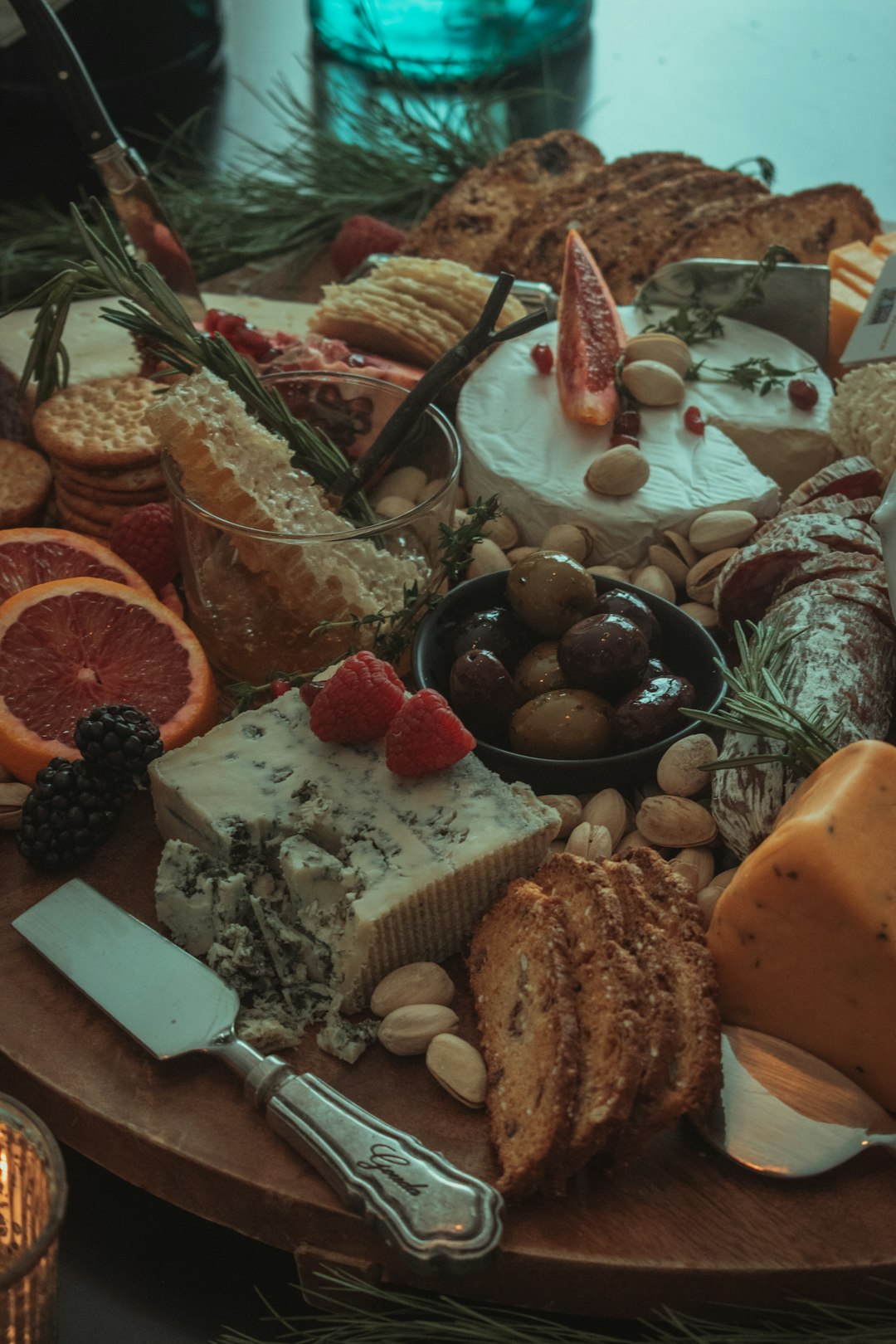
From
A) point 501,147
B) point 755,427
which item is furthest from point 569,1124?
point 501,147

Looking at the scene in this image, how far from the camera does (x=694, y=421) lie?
8.20ft

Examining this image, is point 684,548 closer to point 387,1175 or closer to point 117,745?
point 117,745

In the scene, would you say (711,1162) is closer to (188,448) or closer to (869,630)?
(869,630)

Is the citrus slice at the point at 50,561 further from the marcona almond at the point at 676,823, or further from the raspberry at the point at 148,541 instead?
the marcona almond at the point at 676,823

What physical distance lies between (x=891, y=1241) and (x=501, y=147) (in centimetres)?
312

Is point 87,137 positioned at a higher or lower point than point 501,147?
higher

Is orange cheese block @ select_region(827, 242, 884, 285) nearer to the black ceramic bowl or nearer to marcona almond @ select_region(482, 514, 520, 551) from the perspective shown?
marcona almond @ select_region(482, 514, 520, 551)

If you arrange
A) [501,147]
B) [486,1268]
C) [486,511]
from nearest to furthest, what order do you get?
[486,1268] → [486,511] → [501,147]

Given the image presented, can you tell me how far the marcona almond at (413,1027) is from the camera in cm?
159

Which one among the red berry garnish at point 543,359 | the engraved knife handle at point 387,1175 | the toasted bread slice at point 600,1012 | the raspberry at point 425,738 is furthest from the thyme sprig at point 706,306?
the engraved knife handle at point 387,1175

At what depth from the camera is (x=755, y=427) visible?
2.56 metres

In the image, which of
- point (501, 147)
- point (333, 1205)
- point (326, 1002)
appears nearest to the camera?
point (333, 1205)

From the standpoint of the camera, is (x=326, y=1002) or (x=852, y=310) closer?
(x=326, y=1002)

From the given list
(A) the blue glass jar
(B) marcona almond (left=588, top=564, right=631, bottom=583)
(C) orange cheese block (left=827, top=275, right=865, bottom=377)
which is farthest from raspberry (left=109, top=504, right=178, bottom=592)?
(A) the blue glass jar
